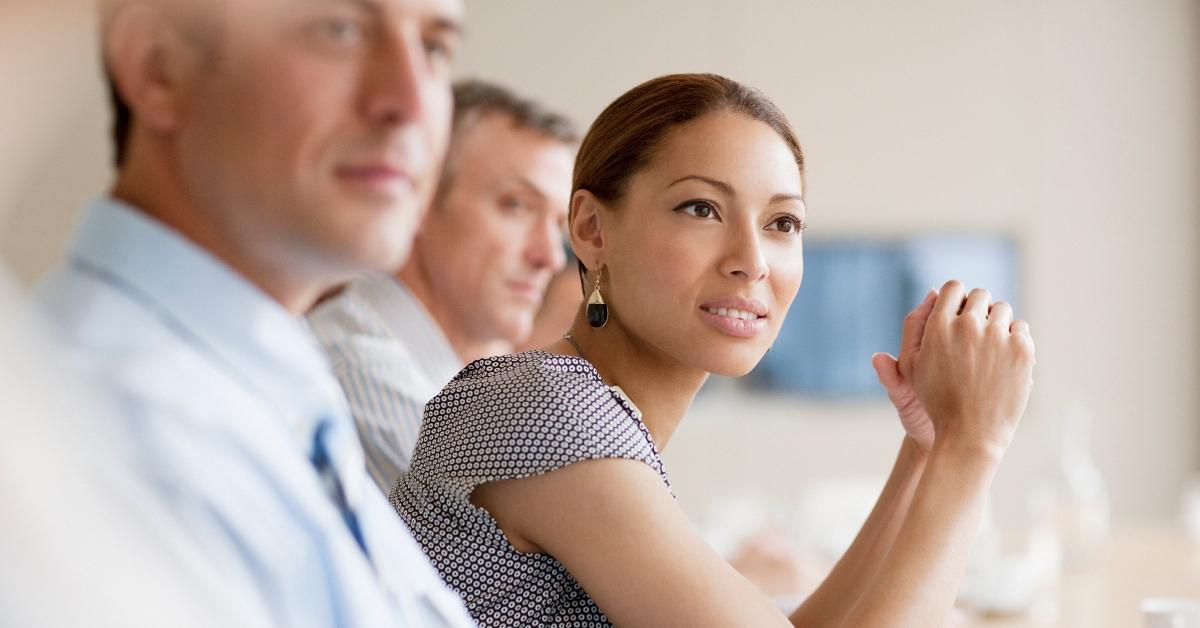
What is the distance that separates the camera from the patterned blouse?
0.96m

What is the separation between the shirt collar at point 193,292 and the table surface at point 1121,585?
1.58 m

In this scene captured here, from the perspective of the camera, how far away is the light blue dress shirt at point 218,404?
1.66ft

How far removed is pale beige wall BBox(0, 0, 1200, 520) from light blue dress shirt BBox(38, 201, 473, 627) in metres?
5.40

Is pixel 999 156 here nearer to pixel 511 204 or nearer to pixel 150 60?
pixel 511 204

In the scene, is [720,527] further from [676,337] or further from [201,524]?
[201,524]

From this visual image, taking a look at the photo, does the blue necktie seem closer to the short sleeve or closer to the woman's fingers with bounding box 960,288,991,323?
the short sleeve

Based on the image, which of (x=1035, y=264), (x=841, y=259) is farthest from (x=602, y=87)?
(x=1035, y=264)

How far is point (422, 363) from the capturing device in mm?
1779

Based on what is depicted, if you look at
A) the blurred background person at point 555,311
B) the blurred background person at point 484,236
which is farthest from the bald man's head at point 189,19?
the blurred background person at point 555,311

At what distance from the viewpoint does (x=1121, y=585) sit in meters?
2.43

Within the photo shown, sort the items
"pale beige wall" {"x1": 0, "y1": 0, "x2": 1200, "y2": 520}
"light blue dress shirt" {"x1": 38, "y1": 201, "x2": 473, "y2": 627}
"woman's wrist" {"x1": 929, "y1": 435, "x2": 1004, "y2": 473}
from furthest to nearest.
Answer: "pale beige wall" {"x1": 0, "y1": 0, "x2": 1200, "y2": 520}
"woman's wrist" {"x1": 929, "y1": 435, "x2": 1004, "y2": 473}
"light blue dress shirt" {"x1": 38, "y1": 201, "x2": 473, "y2": 627}

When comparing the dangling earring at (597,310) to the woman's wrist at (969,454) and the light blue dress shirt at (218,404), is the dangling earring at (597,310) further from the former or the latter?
the light blue dress shirt at (218,404)

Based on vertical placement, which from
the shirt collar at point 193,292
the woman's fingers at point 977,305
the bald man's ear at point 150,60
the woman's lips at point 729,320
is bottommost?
the shirt collar at point 193,292

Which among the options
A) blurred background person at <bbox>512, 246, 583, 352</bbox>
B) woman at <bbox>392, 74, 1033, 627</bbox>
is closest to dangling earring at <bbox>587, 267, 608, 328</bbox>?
woman at <bbox>392, 74, 1033, 627</bbox>
